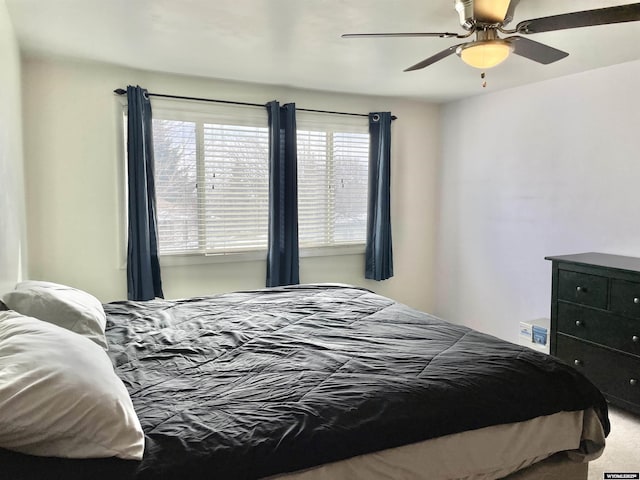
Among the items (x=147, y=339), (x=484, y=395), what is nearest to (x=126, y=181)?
(x=147, y=339)

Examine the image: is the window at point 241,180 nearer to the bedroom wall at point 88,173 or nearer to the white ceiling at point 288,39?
the bedroom wall at point 88,173

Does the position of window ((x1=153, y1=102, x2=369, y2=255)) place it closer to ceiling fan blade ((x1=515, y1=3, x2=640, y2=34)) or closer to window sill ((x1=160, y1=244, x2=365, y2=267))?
window sill ((x1=160, y1=244, x2=365, y2=267))

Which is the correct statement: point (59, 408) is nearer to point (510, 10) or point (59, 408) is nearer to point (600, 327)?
point (510, 10)

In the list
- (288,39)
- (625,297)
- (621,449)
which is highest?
(288,39)

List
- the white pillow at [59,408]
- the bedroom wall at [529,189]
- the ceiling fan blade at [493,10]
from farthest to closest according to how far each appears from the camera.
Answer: the bedroom wall at [529,189] → the ceiling fan blade at [493,10] → the white pillow at [59,408]

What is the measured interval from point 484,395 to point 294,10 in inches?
78.1

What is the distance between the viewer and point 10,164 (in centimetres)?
265

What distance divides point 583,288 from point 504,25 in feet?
5.97

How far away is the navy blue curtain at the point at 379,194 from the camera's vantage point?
4621 mm

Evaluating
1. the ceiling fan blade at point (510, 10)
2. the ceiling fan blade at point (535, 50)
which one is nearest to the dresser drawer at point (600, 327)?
the ceiling fan blade at point (535, 50)

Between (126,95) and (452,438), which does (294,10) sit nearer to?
(126,95)

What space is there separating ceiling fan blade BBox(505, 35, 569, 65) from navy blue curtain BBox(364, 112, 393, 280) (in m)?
2.26

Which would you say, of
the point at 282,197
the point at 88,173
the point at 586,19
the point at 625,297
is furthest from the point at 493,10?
the point at 88,173

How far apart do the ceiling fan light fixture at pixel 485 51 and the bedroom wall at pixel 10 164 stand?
87.1 inches
